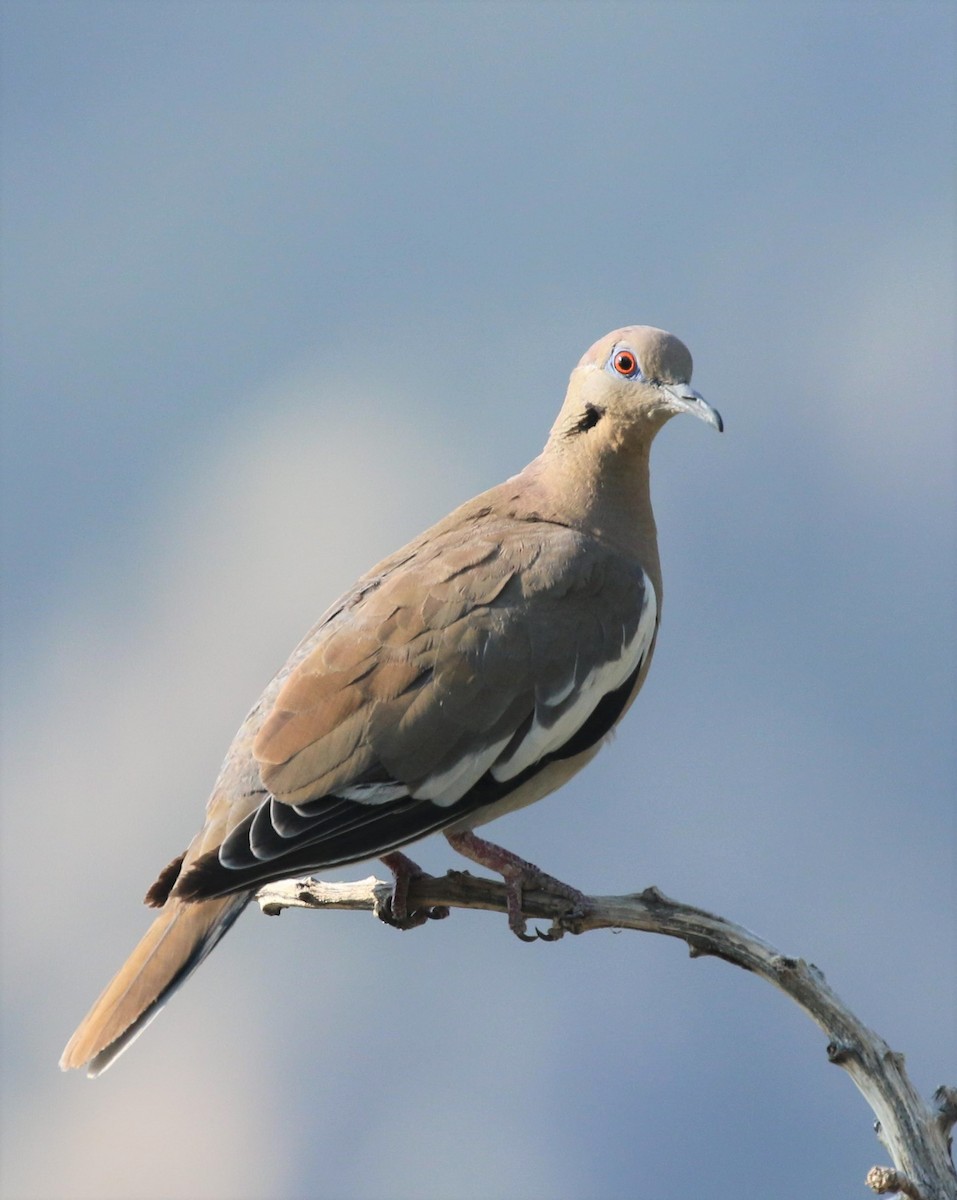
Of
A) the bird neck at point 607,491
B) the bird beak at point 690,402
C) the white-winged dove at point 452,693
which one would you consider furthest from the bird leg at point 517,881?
the bird beak at point 690,402

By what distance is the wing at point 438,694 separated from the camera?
4.30m

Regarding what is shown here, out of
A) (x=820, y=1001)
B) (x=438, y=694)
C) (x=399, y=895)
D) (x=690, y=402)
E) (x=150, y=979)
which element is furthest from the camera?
(x=690, y=402)

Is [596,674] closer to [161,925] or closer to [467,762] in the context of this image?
[467,762]

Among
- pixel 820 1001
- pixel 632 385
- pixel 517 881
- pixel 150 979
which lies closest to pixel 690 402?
pixel 632 385

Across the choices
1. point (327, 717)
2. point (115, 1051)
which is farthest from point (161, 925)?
point (327, 717)

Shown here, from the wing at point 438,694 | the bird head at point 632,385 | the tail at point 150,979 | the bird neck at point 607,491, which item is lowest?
the tail at point 150,979

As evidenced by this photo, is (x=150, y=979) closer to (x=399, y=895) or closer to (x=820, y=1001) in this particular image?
(x=399, y=895)

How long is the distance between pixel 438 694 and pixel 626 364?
1415 mm

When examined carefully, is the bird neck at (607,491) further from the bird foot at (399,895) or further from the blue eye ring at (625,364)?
the bird foot at (399,895)

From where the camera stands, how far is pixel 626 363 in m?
5.23

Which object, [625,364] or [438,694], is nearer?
[438,694]

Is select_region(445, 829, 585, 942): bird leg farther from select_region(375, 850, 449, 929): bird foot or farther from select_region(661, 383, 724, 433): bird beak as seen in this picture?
select_region(661, 383, 724, 433): bird beak

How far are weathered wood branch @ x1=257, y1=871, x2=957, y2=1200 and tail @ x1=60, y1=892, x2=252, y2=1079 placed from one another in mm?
539

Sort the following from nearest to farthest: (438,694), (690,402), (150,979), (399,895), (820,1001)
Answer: (820,1001) → (150,979) → (438,694) → (399,895) → (690,402)
